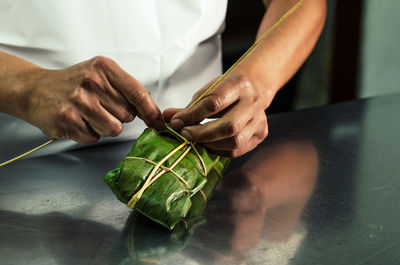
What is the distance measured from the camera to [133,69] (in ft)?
3.69

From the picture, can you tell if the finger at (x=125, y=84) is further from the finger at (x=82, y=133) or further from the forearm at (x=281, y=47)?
the forearm at (x=281, y=47)

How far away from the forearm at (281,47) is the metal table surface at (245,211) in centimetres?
17

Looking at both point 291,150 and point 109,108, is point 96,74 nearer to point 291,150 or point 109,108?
point 109,108

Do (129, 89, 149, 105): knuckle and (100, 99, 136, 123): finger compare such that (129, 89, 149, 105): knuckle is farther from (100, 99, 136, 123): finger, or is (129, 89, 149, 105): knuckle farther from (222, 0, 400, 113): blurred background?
(222, 0, 400, 113): blurred background

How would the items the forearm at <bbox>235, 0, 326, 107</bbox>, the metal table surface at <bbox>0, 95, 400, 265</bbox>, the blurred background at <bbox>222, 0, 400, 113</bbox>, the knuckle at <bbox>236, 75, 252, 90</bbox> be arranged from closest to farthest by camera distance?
the metal table surface at <bbox>0, 95, 400, 265</bbox> < the knuckle at <bbox>236, 75, 252, 90</bbox> < the forearm at <bbox>235, 0, 326, 107</bbox> < the blurred background at <bbox>222, 0, 400, 113</bbox>

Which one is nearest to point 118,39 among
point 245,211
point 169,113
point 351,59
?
point 169,113

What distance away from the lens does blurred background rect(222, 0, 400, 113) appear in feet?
7.29

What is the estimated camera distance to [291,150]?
43.9 inches

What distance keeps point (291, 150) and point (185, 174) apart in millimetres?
370

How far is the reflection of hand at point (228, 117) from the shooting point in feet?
2.83

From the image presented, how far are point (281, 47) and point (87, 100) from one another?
1.73 feet

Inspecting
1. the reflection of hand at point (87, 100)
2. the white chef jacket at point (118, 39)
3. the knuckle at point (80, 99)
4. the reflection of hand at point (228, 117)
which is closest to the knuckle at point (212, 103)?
the reflection of hand at point (228, 117)

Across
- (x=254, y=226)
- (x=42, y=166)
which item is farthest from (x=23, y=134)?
(x=254, y=226)

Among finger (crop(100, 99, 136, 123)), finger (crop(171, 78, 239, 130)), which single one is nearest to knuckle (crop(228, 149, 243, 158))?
finger (crop(171, 78, 239, 130))
